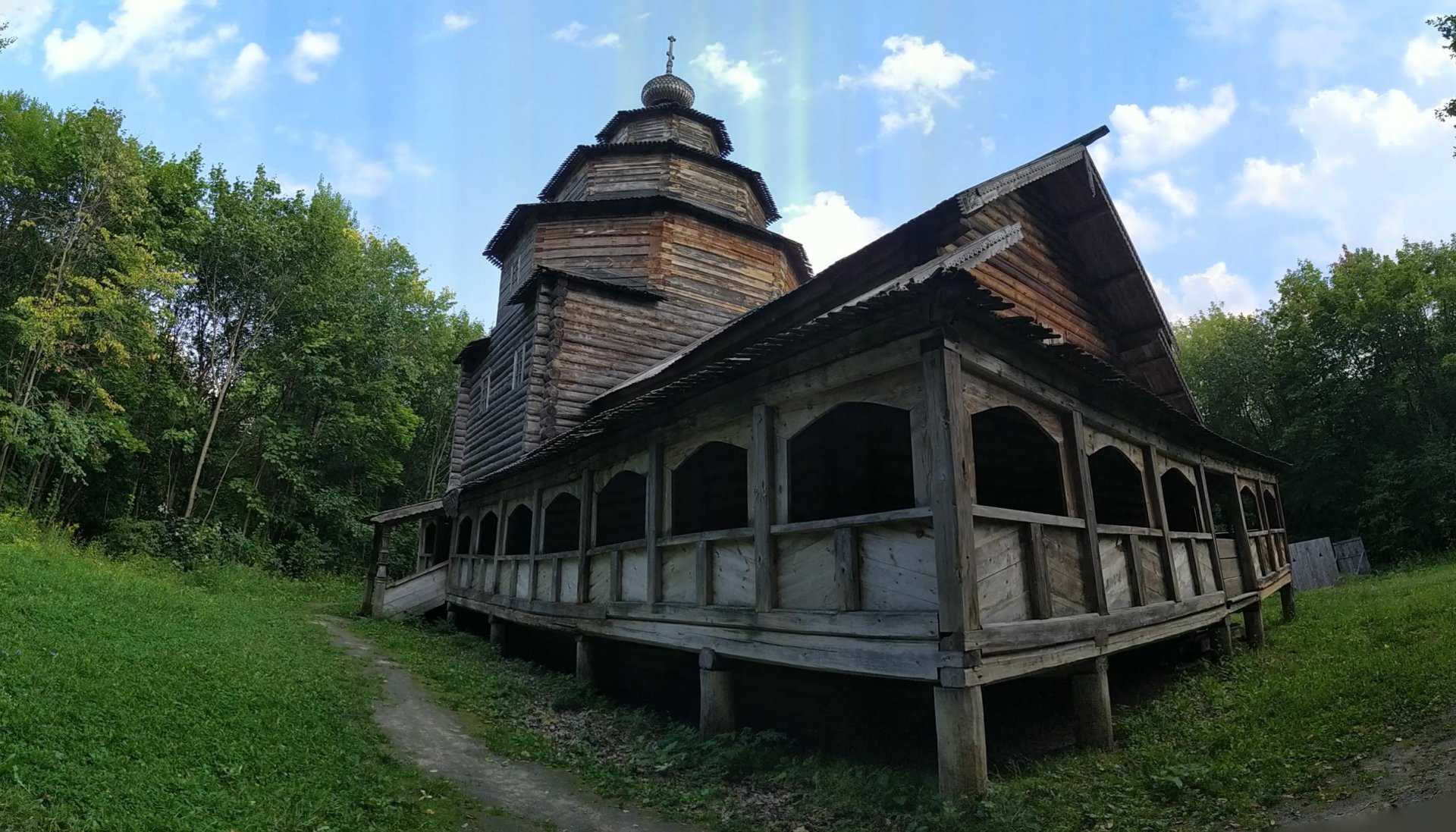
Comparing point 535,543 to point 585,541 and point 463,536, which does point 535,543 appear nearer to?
point 585,541

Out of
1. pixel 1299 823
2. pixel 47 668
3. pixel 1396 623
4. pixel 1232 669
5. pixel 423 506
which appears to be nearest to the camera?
pixel 1299 823

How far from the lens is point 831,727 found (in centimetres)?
796

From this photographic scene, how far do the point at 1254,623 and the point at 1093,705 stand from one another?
23.0 ft

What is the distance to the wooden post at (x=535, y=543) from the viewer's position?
1320 cm

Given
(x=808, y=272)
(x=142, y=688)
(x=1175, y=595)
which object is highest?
(x=808, y=272)

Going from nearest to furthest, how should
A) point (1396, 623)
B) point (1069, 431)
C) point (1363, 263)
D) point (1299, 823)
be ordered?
point (1299, 823) < point (1069, 431) < point (1396, 623) < point (1363, 263)

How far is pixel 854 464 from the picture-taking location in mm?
10086

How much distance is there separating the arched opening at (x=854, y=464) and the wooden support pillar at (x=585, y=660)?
12.9 ft

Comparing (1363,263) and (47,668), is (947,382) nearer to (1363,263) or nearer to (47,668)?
(47,668)

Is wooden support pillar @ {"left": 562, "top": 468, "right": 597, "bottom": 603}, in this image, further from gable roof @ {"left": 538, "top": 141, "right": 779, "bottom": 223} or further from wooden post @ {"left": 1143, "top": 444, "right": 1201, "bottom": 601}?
gable roof @ {"left": 538, "top": 141, "right": 779, "bottom": 223}

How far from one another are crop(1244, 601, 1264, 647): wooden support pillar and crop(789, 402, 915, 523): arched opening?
675 centimetres

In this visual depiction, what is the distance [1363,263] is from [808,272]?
87.0ft

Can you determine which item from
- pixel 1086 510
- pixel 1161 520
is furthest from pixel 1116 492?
pixel 1086 510

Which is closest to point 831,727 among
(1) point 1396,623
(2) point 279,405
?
(1) point 1396,623
